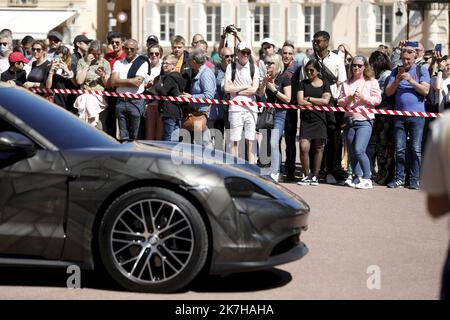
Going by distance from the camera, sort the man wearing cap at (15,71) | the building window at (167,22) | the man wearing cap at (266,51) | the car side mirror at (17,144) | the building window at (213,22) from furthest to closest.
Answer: the building window at (167,22) < the building window at (213,22) < the man wearing cap at (15,71) < the man wearing cap at (266,51) < the car side mirror at (17,144)

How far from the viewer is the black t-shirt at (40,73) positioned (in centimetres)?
1633

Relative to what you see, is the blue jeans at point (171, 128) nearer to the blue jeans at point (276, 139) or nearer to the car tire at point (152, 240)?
the blue jeans at point (276, 139)

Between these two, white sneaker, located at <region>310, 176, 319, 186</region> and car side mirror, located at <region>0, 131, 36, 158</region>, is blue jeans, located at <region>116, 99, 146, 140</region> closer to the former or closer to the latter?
white sneaker, located at <region>310, 176, 319, 186</region>

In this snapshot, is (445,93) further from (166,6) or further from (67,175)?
(166,6)

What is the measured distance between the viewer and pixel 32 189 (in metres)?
7.61

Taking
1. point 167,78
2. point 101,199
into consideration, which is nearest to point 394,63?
A: point 167,78

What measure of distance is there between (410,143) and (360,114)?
0.81 metres

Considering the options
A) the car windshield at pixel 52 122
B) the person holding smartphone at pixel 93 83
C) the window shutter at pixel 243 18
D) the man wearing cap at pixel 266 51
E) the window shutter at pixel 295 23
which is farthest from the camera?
the window shutter at pixel 243 18

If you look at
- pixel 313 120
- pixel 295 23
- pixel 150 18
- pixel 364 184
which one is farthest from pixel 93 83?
pixel 150 18

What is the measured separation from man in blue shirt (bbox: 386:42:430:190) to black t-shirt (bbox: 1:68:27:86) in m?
5.71

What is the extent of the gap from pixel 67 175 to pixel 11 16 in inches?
1830

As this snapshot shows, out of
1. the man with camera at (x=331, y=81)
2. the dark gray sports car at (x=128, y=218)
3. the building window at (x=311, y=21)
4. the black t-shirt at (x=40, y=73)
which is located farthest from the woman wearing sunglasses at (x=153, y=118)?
the building window at (x=311, y=21)

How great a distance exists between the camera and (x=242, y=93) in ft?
49.2

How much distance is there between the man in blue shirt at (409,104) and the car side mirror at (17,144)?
7.82 meters
